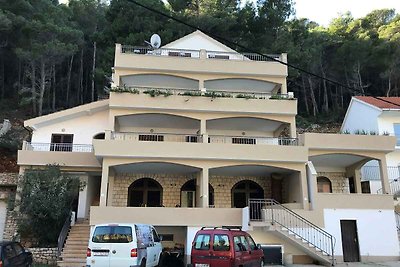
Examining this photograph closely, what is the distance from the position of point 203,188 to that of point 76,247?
6549mm

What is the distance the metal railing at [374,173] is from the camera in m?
23.6

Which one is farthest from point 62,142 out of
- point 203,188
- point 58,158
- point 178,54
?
point 203,188

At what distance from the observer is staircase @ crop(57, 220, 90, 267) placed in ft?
51.7

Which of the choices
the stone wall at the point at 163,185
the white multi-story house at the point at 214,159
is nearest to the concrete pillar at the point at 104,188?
the white multi-story house at the point at 214,159

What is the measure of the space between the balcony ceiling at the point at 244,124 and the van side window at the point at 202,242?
11293 mm

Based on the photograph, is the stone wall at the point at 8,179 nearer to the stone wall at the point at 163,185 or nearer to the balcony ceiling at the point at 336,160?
the stone wall at the point at 163,185

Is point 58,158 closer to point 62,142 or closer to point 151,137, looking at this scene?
point 62,142

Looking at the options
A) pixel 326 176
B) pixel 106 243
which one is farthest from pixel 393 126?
pixel 106 243

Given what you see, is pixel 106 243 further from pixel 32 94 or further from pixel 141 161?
pixel 32 94

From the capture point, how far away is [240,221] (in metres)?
17.6

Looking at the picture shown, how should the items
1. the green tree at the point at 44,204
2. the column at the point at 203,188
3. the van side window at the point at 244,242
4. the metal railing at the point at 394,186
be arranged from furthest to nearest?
the metal railing at the point at 394,186 < the column at the point at 203,188 < the green tree at the point at 44,204 < the van side window at the point at 244,242

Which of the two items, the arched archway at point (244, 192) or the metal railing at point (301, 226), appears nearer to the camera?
the metal railing at point (301, 226)

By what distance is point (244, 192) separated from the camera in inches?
880

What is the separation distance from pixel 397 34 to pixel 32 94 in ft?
124
